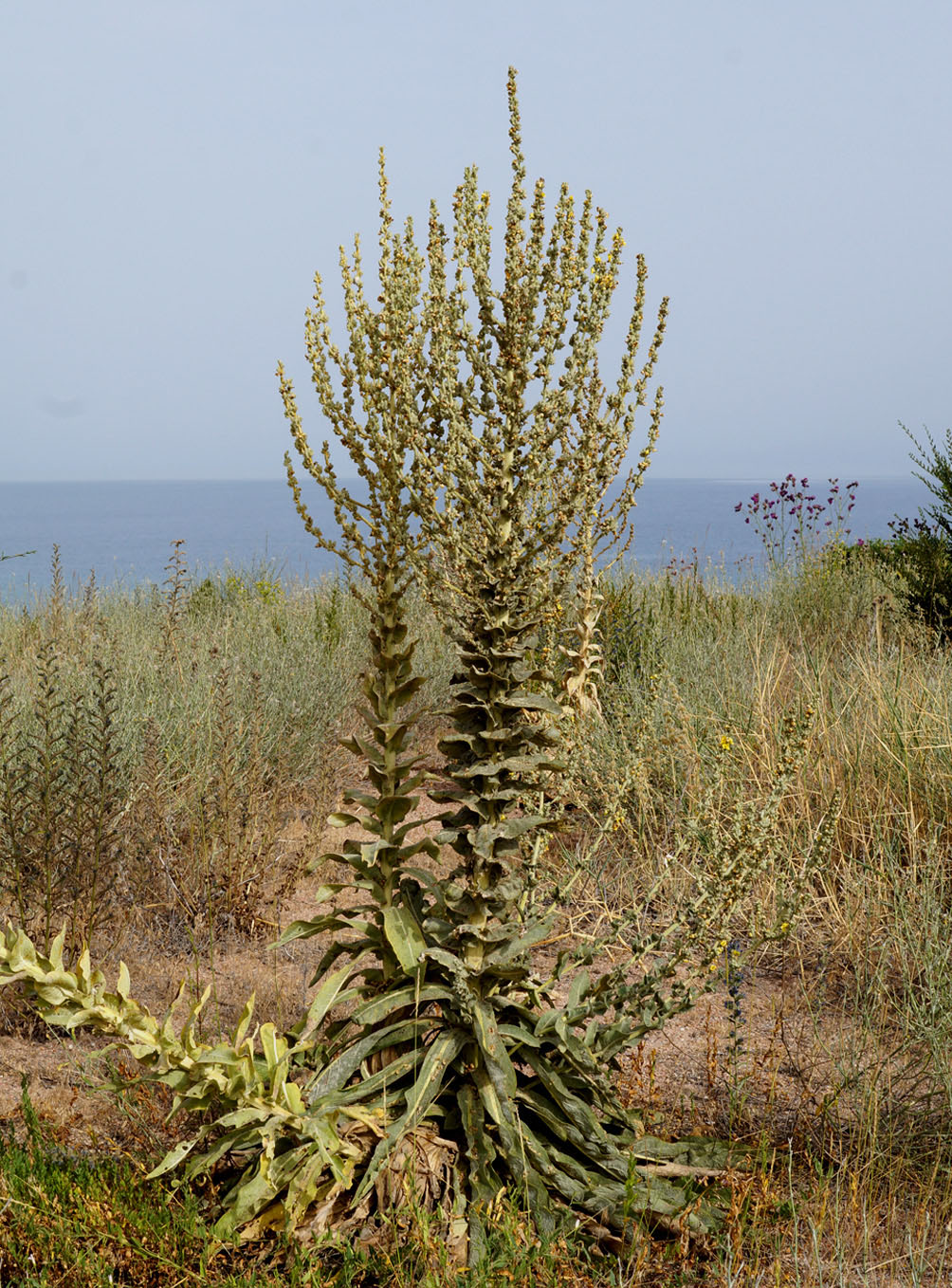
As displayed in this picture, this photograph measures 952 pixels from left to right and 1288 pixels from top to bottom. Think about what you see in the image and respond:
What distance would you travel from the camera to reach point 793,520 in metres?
9.47

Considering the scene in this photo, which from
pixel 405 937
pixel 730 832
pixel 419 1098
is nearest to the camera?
pixel 419 1098

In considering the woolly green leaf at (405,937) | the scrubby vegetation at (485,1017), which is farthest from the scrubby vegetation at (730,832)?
the woolly green leaf at (405,937)

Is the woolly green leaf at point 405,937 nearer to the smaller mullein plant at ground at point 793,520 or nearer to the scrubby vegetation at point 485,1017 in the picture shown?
the scrubby vegetation at point 485,1017

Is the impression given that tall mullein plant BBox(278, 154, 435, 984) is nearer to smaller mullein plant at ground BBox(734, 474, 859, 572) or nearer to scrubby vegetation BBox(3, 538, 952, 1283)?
scrubby vegetation BBox(3, 538, 952, 1283)

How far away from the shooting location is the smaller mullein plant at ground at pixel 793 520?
29.7 ft

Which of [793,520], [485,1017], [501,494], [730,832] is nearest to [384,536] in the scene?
[501,494]

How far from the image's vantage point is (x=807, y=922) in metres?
3.83

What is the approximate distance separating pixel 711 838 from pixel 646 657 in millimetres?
2178

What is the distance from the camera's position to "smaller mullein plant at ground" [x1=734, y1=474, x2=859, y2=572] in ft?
29.7

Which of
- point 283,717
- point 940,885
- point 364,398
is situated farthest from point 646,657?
point 364,398

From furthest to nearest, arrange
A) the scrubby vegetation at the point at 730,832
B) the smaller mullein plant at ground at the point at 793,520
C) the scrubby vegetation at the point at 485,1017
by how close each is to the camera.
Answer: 1. the smaller mullein plant at ground at the point at 793,520
2. the scrubby vegetation at the point at 730,832
3. the scrubby vegetation at the point at 485,1017

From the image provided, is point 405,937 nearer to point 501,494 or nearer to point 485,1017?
point 485,1017

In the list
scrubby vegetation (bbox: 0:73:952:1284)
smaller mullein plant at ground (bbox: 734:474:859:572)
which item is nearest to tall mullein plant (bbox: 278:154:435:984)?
scrubby vegetation (bbox: 0:73:952:1284)

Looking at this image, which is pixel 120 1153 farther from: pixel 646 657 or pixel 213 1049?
Answer: pixel 646 657
